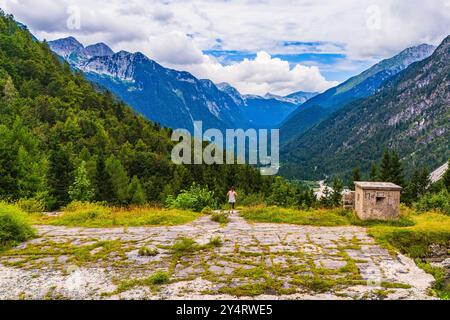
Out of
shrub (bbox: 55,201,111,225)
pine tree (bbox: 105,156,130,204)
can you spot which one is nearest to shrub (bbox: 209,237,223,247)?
shrub (bbox: 55,201,111,225)

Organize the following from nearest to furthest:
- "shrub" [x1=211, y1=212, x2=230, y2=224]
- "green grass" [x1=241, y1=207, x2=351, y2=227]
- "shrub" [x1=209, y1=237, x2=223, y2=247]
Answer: "shrub" [x1=209, y1=237, x2=223, y2=247]
"green grass" [x1=241, y1=207, x2=351, y2=227]
"shrub" [x1=211, y1=212, x2=230, y2=224]

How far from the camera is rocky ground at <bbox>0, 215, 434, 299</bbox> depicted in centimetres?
946

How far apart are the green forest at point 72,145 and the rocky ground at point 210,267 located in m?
24.3

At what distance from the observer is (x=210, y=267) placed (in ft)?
36.7

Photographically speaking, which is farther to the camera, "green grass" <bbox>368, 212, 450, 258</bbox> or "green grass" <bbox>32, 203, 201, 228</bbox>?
"green grass" <bbox>32, 203, 201, 228</bbox>

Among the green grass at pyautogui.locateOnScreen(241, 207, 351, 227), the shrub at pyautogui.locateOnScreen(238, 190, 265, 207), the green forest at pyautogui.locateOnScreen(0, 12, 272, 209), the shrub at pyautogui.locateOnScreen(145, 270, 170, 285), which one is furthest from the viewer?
the green forest at pyautogui.locateOnScreen(0, 12, 272, 209)

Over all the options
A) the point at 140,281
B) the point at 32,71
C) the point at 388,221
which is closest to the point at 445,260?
the point at 388,221

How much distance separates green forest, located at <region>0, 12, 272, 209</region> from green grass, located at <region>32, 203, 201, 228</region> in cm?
1862

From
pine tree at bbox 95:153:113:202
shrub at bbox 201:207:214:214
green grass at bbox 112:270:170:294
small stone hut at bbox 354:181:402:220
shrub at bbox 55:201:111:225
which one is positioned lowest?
pine tree at bbox 95:153:113:202

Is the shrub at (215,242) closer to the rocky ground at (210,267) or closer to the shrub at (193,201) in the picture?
the rocky ground at (210,267)

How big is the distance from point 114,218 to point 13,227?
4318 millimetres

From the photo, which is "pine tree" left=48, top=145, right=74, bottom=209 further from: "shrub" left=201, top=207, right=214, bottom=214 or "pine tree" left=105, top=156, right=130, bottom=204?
"shrub" left=201, top=207, right=214, bottom=214

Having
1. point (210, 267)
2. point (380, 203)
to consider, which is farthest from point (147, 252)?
point (380, 203)

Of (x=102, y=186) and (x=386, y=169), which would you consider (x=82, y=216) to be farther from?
(x=386, y=169)
